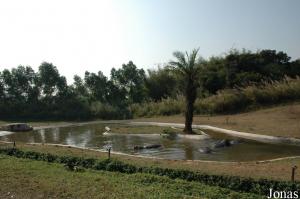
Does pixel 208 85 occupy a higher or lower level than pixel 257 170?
higher

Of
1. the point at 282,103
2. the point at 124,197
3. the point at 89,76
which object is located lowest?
the point at 124,197

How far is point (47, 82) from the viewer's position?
4997cm

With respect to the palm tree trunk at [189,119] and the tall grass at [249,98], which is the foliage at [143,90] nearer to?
the tall grass at [249,98]

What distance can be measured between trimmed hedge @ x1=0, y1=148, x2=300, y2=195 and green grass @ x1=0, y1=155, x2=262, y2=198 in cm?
67

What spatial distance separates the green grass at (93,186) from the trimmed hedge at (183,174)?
668 mm

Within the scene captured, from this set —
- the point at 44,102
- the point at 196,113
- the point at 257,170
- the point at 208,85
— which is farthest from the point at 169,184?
the point at 44,102

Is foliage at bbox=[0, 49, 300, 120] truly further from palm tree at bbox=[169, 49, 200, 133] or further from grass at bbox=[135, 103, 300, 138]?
palm tree at bbox=[169, 49, 200, 133]

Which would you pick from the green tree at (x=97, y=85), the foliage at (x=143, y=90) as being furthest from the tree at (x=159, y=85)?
the green tree at (x=97, y=85)

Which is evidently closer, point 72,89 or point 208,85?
point 208,85

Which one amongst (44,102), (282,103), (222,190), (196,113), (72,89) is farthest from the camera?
(72,89)

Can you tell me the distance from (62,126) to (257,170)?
83.5 ft

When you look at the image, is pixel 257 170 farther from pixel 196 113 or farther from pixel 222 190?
pixel 196 113

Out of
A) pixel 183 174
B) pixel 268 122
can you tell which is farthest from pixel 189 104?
pixel 183 174

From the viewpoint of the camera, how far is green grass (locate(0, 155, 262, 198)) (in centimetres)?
959
